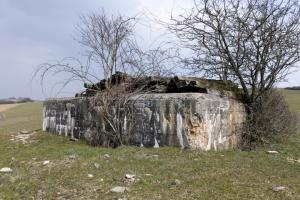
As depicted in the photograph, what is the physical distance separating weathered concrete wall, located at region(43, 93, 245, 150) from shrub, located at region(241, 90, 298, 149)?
0.30 m

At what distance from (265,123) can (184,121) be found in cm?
323

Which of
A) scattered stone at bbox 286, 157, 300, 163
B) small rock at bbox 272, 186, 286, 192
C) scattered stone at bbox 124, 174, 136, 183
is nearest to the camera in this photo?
small rock at bbox 272, 186, 286, 192

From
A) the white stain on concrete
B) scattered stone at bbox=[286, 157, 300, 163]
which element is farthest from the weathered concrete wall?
scattered stone at bbox=[286, 157, 300, 163]

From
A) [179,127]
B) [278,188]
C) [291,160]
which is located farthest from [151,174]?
[291,160]

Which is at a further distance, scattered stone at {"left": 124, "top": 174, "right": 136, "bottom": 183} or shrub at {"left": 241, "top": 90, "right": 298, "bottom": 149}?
shrub at {"left": 241, "top": 90, "right": 298, "bottom": 149}

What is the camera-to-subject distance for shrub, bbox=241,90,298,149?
419 inches

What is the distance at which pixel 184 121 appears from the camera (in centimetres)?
890

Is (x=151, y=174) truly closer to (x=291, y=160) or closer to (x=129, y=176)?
(x=129, y=176)

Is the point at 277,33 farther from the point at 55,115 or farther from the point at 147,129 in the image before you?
the point at 55,115

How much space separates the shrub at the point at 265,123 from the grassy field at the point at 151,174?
1156 millimetres

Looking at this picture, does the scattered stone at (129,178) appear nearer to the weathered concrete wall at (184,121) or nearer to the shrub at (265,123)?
the weathered concrete wall at (184,121)

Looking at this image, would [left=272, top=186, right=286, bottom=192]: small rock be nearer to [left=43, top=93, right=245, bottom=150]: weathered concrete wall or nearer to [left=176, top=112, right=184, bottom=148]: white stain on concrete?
[left=43, top=93, right=245, bottom=150]: weathered concrete wall

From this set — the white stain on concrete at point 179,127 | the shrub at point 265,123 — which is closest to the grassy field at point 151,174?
the white stain on concrete at point 179,127

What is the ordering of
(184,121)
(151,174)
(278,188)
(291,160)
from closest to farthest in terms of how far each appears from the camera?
(278,188), (151,174), (291,160), (184,121)
